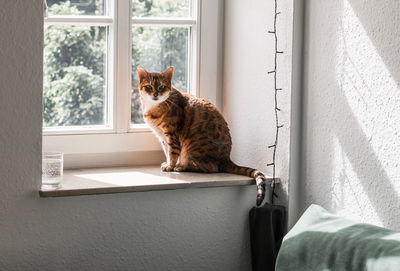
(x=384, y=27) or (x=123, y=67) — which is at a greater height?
(x=384, y=27)

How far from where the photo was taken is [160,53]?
8.46ft

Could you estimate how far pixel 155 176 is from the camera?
7.58 feet

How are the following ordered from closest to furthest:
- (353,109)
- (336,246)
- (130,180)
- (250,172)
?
1. (336,246)
2. (353,109)
3. (130,180)
4. (250,172)

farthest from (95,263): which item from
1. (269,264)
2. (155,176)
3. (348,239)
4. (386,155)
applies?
(386,155)

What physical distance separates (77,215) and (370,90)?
107 centimetres

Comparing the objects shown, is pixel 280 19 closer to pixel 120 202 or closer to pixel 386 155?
pixel 386 155

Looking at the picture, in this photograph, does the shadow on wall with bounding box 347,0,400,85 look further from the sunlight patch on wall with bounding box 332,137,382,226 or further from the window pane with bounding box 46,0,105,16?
the window pane with bounding box 46,0,105,16

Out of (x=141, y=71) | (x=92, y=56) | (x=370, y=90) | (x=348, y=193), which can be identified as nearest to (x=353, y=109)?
(x=370, y=90)

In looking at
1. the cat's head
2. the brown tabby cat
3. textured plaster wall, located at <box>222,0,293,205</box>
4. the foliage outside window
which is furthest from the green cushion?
the foliage outside window

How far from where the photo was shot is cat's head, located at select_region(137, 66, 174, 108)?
2385mm

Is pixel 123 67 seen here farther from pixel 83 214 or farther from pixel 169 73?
pixel 83 214

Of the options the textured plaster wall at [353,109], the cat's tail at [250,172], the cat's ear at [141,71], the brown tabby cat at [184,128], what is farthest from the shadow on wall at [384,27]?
the cat's ear at [141,71]

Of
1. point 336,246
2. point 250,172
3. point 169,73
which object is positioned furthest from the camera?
point 169,73

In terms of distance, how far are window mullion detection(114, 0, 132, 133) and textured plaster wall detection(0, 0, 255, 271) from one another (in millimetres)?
469
